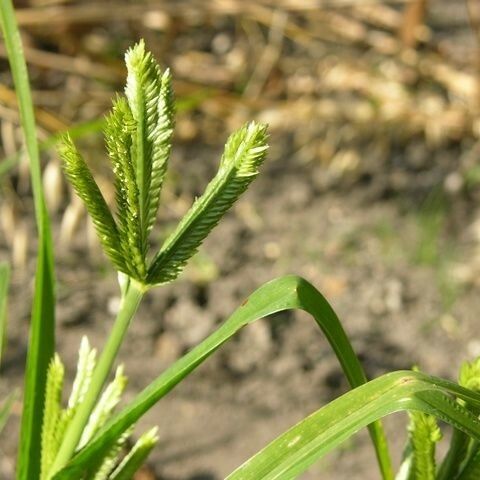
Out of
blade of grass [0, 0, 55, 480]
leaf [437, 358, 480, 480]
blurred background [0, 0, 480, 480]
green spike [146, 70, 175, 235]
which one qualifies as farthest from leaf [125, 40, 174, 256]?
blurred background [0, 0, 480, 480]

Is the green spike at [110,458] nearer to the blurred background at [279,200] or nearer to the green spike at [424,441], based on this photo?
the green spike at [424,441]

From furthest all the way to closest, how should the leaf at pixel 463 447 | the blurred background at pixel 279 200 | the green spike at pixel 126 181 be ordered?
the blurred background at pixel 279 200
the leaf at pixel 463 447
the green spike at pixel 126 181

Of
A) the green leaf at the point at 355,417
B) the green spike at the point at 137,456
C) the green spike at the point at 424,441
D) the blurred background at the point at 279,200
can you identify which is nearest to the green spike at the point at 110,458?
the green spike at the point at 137,456

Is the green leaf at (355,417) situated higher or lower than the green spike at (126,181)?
lower

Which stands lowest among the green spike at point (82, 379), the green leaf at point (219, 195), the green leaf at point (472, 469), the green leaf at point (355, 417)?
the green leaf at point (472, 469)

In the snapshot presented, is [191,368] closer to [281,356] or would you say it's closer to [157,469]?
[157,469]
